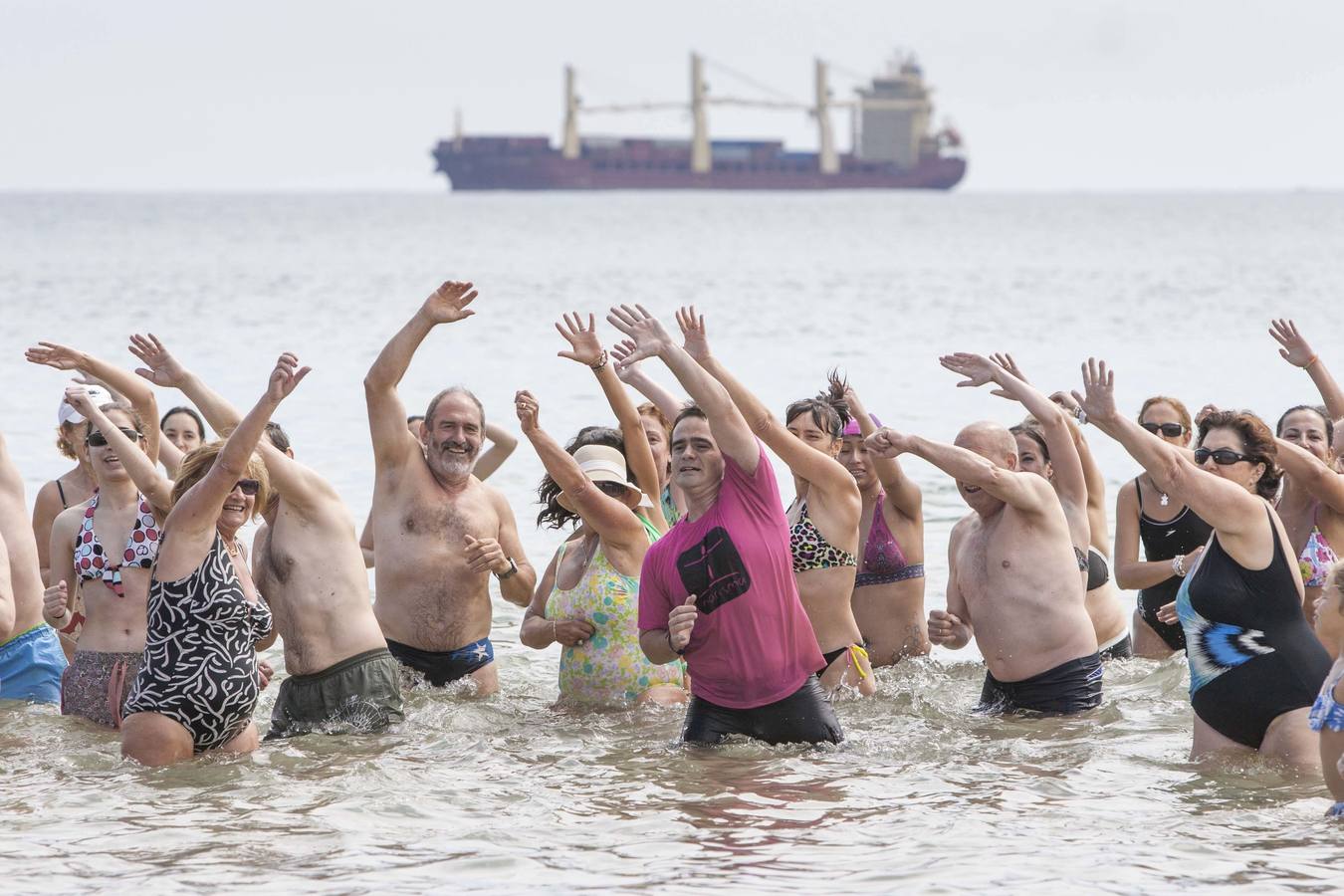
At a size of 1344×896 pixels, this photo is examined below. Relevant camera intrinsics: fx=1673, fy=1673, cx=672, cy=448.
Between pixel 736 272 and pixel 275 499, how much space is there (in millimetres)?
54643

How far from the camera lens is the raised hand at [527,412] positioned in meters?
7.91

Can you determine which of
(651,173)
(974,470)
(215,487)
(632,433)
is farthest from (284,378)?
(651,173)

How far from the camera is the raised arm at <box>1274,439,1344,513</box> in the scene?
303 inches

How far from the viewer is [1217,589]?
6.59m

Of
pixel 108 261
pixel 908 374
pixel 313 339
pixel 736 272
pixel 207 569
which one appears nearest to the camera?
pixel 207 569

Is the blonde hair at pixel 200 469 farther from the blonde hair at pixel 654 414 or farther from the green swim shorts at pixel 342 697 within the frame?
the blonde hair at pixel 654 414

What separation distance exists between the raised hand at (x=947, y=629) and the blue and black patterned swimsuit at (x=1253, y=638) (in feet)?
4.31

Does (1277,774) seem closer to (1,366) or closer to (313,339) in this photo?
(1,366)

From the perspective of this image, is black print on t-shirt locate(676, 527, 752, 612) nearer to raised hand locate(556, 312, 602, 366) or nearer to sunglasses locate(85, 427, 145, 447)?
raised hand locate(556, 312, 602, 366)

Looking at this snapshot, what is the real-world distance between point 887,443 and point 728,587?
3.37 ft

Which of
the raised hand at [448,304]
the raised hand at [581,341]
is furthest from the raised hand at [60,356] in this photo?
the raised hand at [581,341]

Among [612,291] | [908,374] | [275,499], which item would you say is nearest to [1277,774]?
[275,499]

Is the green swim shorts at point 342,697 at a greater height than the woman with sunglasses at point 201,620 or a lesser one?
lesser

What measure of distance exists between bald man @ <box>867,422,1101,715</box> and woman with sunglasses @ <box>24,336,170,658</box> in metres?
3.93
